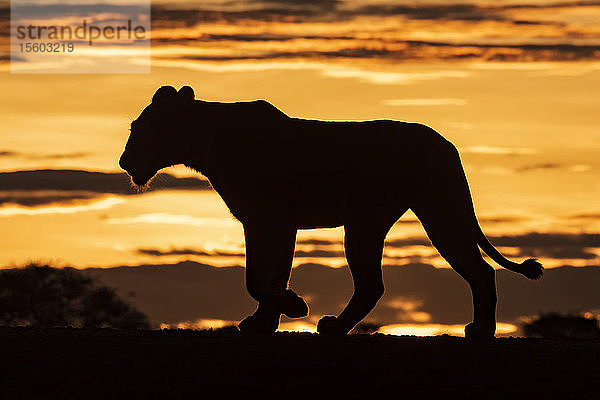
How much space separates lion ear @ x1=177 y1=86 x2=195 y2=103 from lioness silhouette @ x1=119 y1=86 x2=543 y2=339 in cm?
45

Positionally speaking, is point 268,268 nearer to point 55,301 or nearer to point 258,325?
point 258,325

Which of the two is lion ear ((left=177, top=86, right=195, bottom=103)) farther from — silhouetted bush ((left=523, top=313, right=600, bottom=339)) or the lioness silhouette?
silhouetted bush ((left=523, top=313, right=600, bottom=339))

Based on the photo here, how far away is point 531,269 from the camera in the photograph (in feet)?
52.1

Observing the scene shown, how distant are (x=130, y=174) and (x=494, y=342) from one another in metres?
4.92

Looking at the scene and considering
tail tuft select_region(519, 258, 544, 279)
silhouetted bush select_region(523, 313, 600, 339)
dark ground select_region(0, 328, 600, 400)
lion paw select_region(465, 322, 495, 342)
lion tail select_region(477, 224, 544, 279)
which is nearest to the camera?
dark ground select_region(0, 328, 600, 400)

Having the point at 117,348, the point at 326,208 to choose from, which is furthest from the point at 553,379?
the point at 117,348

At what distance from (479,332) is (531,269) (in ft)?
4.74

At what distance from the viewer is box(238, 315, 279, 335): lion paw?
1500cm

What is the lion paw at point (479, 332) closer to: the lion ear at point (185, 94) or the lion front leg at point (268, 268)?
the lion front leg at point (268, 268)

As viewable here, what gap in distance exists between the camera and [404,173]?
14.7 m

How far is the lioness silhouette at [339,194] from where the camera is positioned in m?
14.5

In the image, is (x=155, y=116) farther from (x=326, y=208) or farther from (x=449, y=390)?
(x=449, y=390)

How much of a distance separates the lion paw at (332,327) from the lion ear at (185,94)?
3.20 meters

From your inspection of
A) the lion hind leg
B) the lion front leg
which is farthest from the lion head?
the lion hind leg
